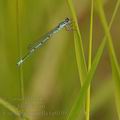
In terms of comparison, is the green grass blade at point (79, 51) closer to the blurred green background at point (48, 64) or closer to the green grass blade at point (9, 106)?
the blurred green background at point (48, 64)

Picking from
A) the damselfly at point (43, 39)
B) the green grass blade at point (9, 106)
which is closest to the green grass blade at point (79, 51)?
the damselfly at point (43, 39)

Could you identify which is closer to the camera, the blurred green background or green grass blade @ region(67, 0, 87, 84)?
green grass blade @ region(67, 0, 87, 84)

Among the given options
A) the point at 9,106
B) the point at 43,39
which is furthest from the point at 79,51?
the point at 9,106

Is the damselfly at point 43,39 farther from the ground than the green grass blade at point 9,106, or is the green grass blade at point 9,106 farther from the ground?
the damselfly at point 43,39

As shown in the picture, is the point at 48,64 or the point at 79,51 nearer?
the point at 79,51

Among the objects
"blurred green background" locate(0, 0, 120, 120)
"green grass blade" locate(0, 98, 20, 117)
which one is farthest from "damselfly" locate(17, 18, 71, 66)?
"green grass blade" locate(0, 98, 20, 117)

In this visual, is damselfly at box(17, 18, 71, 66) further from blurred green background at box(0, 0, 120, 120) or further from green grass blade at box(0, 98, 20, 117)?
green grass blade at box(0, 98, 20, 117)

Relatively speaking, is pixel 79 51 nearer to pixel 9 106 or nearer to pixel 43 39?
pixel 43 39

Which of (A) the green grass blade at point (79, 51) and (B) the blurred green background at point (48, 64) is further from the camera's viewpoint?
(B) the blurred green background at point (48, 64)

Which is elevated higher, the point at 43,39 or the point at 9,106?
the point at 43,39
